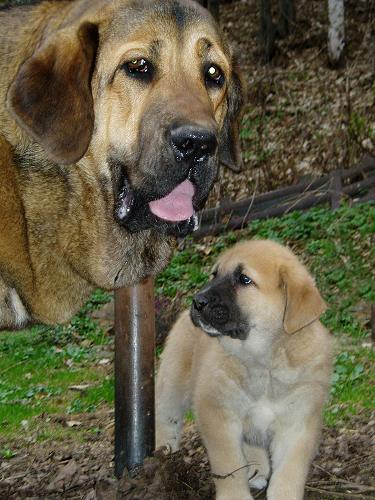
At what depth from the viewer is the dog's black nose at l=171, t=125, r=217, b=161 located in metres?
3.40

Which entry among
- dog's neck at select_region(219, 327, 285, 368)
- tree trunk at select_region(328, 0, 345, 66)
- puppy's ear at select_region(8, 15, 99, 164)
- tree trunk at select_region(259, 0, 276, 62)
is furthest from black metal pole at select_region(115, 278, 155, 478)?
tree trunk at select_region(259, 0, 276, 62)

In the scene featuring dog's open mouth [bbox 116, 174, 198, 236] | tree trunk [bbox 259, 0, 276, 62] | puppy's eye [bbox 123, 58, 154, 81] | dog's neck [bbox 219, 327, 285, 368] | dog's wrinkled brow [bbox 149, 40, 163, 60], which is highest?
dog's wrinkled brow [bbox 149, 40, 163, 60]

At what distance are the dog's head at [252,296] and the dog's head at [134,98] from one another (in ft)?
4.80

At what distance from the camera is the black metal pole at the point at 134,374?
4445mm

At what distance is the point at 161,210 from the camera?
3.80 metres

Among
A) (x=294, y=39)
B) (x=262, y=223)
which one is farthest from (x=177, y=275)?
(x=294, y=39)

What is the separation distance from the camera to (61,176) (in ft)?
12.7

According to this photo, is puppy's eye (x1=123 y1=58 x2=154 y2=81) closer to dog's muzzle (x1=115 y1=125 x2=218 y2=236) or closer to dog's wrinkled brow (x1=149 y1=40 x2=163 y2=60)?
dog's wrinkled brow (x1=149 y1=40 x2=163 y2=60)

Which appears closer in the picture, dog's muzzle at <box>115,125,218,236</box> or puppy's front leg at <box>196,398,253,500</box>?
dog's muzzle at <box>115,125,218,236</box>

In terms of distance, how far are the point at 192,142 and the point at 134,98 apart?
1.22 feet

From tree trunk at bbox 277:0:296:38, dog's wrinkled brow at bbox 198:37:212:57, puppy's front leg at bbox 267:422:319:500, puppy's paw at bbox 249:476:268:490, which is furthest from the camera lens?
tree trunk at bbox 277:0:296:38

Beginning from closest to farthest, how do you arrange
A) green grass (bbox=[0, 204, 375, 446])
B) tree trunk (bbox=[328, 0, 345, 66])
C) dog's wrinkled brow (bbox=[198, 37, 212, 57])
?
1. dog's wrinkled brow (bbox=[198, 37, 212, 57])
2. green grass (bbox=[0, 204, 375, 446])
3. tree trunk (bbox=[328, 0, 345, 66])

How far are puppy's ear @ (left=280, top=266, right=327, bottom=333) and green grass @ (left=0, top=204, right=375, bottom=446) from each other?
1.21 metres

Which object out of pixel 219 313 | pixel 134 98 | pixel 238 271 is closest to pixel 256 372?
pixel 219 313
